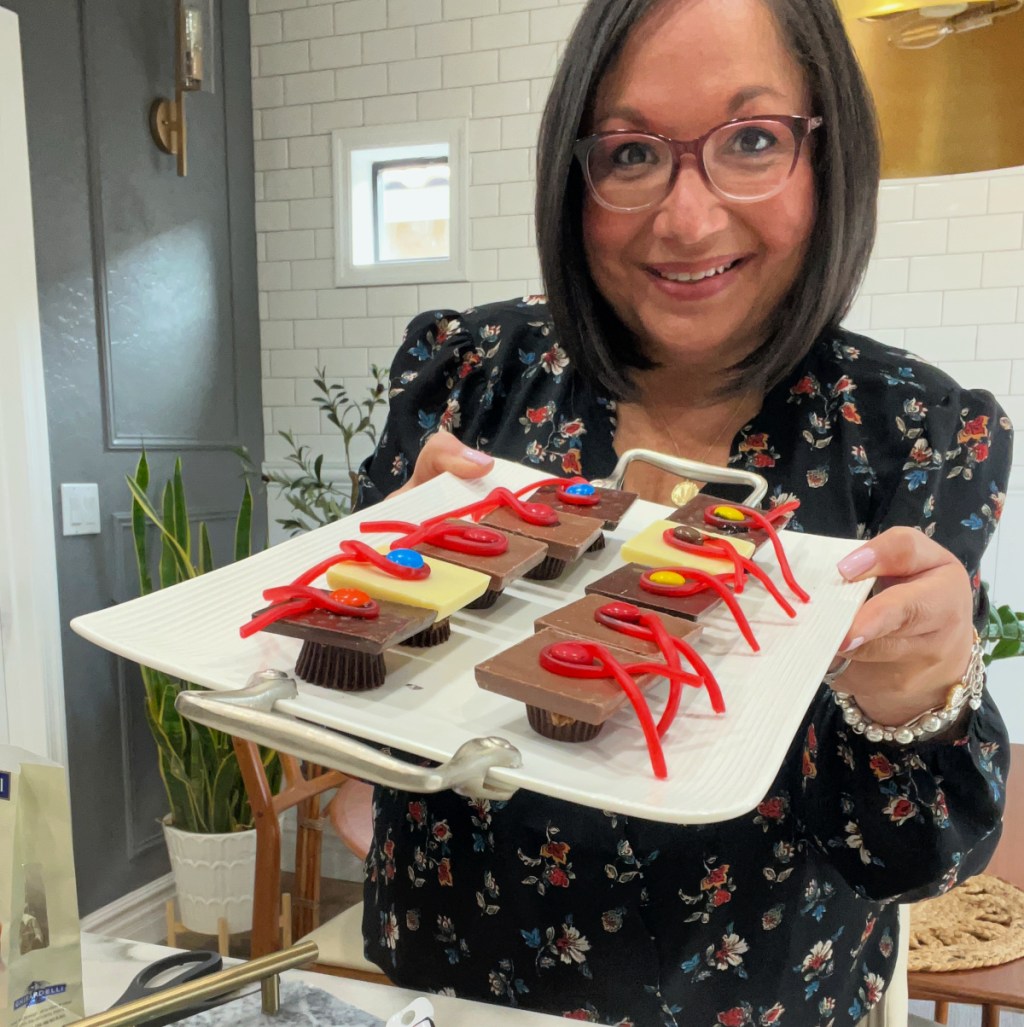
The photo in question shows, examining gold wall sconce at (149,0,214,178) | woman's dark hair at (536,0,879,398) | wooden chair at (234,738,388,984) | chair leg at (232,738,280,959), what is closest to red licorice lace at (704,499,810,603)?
woman's dark hair at (536,0,879,398)

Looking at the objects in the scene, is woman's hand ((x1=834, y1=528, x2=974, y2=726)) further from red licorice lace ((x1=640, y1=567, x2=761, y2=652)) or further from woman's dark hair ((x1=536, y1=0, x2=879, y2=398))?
woman's dark hair ((x1=536, y1=0, x2=879, y2=398))

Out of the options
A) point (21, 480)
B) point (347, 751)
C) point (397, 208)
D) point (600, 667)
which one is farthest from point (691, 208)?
point (397, 208)

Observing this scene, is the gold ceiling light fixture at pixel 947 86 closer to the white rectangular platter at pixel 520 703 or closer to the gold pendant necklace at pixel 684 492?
the gold pendant necklace at pixel 684 492

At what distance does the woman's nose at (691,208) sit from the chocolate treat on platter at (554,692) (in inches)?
18.2

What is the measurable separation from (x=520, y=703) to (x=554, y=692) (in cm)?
7

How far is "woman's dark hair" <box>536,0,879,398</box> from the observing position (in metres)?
0.83

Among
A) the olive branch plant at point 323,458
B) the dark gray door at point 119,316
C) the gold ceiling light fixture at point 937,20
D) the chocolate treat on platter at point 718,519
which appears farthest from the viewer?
the olive branch plant at point 323,458

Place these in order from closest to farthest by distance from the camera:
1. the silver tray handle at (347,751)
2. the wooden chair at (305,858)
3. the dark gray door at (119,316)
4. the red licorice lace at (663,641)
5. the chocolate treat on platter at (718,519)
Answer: the silver tray handle at (347,751) → the red licorice lace at (663,641) → the chocolate treat on platter at (718,519) → the wooden chair at (305,858) → the dark gray door at (119,316)

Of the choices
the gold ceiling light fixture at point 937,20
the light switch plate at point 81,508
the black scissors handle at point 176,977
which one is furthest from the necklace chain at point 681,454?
the light switch plate at point 81,508

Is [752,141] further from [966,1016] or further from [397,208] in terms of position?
[966,1016]

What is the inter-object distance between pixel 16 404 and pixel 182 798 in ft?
3.81

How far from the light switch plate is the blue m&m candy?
2100 mm

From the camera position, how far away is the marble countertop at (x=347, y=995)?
0.67 meters

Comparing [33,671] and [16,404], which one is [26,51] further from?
[33,671]
